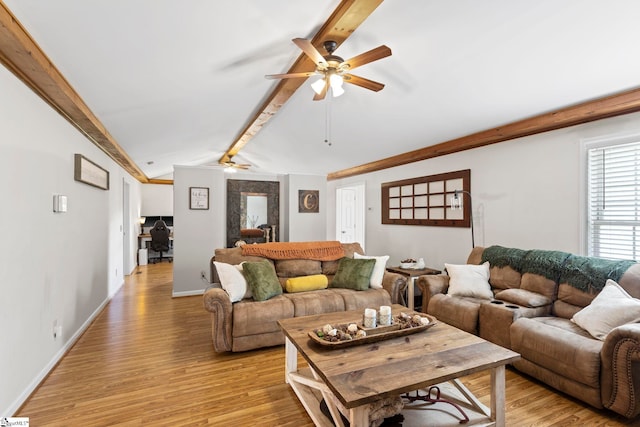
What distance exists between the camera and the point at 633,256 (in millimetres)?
2766

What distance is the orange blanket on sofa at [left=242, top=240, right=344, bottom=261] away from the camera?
12.5 ft

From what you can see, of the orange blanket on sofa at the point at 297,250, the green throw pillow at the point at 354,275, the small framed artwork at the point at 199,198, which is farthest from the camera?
the small framed artwork at the point at 199,198

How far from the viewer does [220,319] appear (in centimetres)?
295

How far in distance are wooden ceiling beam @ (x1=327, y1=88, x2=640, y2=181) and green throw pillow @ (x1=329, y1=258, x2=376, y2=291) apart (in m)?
1.87

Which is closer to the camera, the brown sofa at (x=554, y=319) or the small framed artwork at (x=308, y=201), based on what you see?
the brown sofa at (x=554, y=319)

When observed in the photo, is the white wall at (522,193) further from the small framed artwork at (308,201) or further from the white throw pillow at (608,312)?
the small framed artwork at (308,201)

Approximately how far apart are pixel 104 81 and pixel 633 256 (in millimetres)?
4657

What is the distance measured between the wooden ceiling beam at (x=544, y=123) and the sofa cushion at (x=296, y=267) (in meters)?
2.30

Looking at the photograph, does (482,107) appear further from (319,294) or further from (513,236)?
(319,294)

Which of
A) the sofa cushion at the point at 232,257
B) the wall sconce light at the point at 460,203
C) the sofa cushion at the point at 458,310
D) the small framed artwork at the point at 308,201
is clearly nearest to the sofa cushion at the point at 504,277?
the sofa cushion at the point at 458,310

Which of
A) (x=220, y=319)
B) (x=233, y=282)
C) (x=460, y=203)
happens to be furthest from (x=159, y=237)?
(x=460, y=203)

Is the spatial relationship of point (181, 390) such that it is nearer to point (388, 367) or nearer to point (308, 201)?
point (388, 367)

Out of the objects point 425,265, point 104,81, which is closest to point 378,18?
point 104,81

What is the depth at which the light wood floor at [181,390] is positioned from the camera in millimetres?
2035
